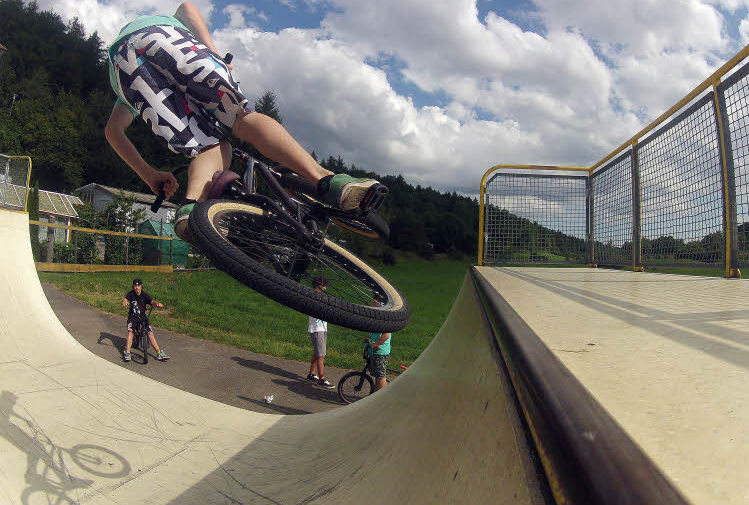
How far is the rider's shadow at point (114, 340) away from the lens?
214 inches

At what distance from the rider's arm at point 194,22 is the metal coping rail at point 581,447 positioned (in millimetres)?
1637

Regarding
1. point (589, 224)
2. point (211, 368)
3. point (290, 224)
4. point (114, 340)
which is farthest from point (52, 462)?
point (589, 224)

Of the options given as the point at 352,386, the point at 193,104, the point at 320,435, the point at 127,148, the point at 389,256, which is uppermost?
the point at 193,104

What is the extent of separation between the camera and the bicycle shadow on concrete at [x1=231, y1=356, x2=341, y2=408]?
461 cm

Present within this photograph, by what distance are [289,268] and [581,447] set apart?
124 cm

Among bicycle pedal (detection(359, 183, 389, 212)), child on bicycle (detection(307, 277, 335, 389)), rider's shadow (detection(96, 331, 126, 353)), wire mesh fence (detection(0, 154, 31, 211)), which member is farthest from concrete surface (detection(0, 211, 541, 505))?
rider's shadow (detection(96, 331, 126, 353))

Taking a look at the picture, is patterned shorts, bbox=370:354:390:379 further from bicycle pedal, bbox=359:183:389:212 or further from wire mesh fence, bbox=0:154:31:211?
wire mesh fence, bbox=0:154:31:211

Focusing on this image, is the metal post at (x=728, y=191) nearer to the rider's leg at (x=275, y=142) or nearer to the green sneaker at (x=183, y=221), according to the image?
the rider's leg at (x=275, y=142)

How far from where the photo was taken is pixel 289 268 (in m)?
1.39

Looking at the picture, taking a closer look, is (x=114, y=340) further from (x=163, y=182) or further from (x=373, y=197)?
(x=373, y=197)

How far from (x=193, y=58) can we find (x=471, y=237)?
3599 mm

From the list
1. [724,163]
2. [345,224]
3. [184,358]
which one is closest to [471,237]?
[724,163]

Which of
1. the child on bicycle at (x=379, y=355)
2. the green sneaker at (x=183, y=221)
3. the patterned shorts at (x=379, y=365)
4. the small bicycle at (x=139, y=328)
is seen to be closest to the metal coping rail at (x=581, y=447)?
the green sneaker at (x=183, y=221)

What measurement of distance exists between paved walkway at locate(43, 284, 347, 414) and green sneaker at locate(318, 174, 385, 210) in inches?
131
